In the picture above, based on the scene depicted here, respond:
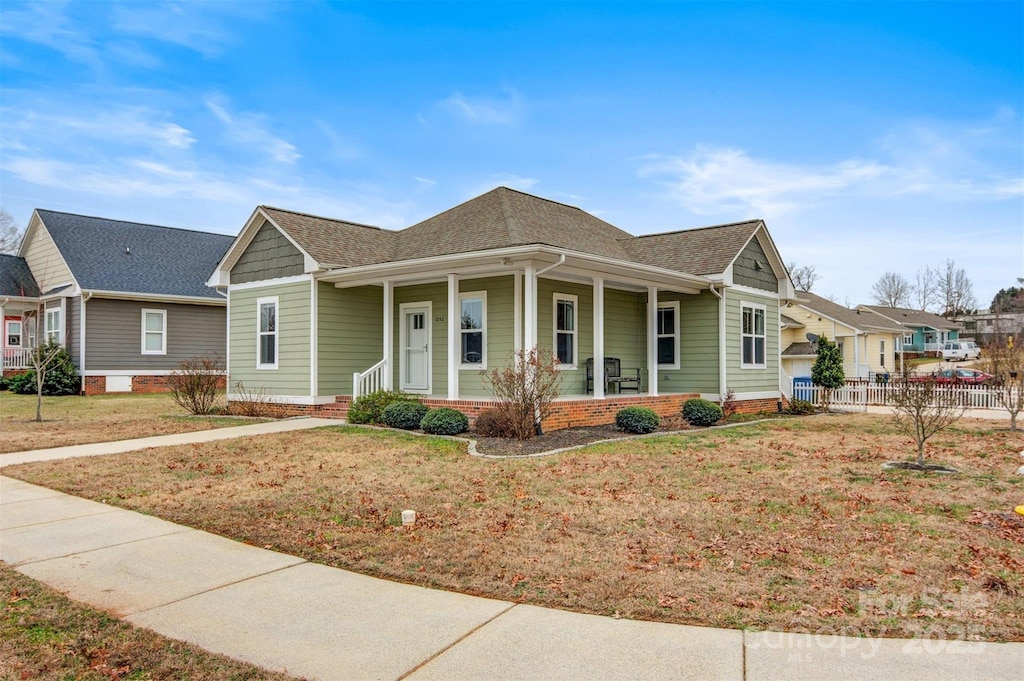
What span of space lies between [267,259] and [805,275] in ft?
190

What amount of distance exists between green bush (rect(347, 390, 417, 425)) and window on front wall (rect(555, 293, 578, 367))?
338 centimetres

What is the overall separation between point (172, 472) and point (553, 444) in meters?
5.54

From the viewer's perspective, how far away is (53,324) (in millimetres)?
23938

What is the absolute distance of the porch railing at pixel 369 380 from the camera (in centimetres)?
1478

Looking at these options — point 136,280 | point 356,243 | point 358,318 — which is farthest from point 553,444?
point 136,280

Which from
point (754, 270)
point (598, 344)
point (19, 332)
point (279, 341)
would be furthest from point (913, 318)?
point (19, 332)

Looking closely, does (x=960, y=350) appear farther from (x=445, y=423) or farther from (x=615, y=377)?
(x=445, y=423)

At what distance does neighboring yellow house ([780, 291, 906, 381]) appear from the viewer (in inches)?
1405

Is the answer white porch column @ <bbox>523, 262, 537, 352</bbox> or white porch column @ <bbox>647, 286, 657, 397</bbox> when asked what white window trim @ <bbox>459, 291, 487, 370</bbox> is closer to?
white porch column @ <bbox>523, 262, 537, 352</bbox>

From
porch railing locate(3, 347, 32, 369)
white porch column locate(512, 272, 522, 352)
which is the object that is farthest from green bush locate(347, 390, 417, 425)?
porch railing locate(3, 347, 32, 369)

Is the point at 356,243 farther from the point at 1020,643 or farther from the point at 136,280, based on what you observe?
the point at 1020,643

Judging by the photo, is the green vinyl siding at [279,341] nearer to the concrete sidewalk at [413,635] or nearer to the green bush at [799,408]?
the concrete sidewalk at [413,635]

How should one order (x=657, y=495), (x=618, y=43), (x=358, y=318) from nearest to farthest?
(x=657, y=495) → (x=618, y=43) → (x=358, y=318)

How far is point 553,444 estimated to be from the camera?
1097 centimetres
